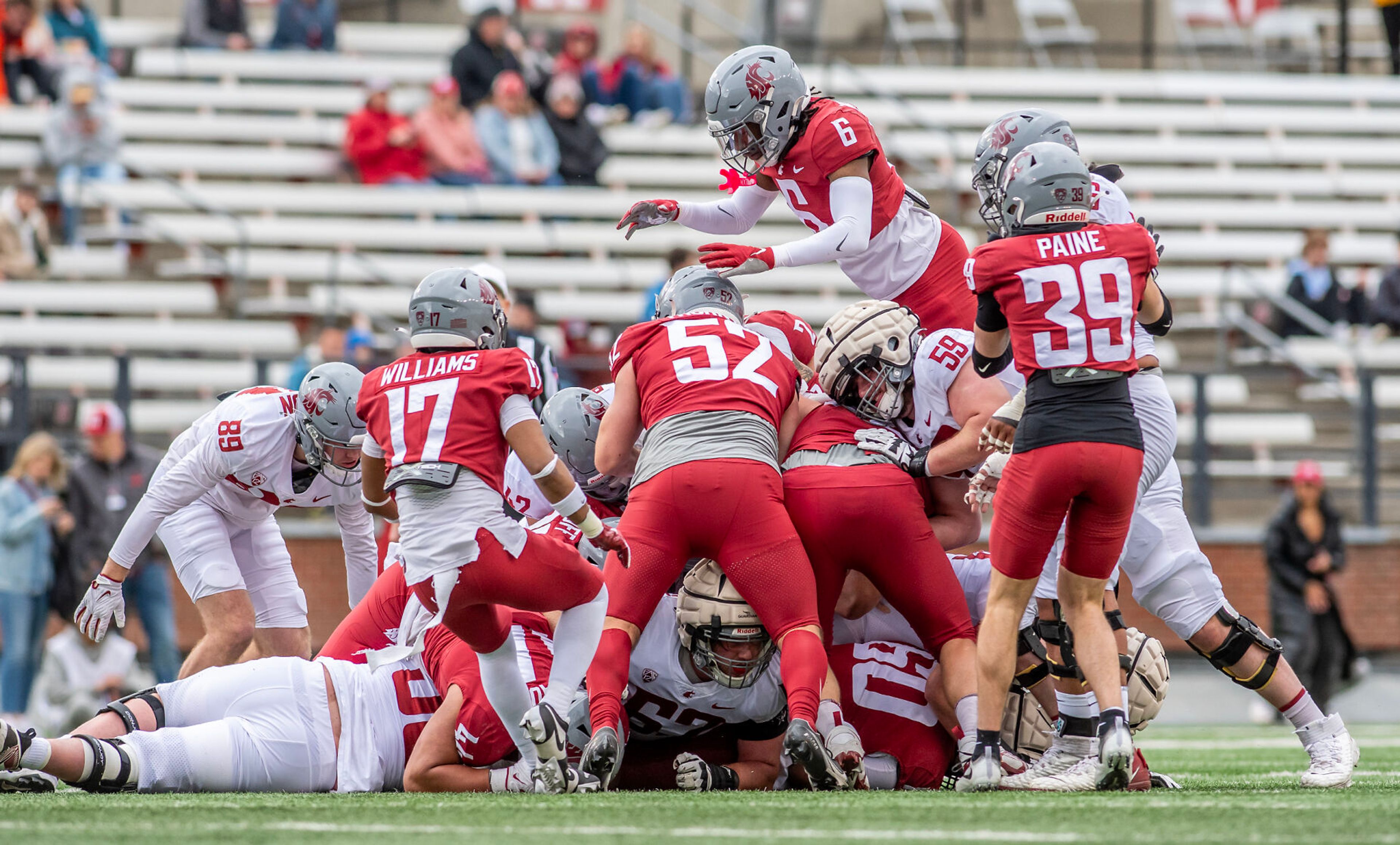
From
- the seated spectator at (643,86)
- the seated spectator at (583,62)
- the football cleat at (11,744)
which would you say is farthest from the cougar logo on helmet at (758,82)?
the seated spectator at (643,86)

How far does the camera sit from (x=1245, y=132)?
17000 millimetres

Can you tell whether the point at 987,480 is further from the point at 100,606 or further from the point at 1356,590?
the point at 1356,590

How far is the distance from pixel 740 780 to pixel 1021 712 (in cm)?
102

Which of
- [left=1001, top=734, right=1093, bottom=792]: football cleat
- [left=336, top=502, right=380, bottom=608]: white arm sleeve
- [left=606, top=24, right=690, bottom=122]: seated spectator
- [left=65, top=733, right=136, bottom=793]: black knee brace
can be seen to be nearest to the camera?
[left=65, top=733, right=136, bottom=793]: black knee brace

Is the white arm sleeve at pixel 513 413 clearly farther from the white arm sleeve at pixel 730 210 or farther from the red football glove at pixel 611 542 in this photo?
the white arm sleeve at pixel 730 210

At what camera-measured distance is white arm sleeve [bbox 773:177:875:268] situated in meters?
6.25

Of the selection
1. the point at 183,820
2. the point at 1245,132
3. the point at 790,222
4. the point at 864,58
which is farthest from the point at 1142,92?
the point at 183,820

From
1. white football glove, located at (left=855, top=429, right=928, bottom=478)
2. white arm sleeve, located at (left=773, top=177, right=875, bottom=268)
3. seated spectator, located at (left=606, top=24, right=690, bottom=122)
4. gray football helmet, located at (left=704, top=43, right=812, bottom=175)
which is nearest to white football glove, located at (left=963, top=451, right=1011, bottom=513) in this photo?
white football glove, located at (left=855, top=429, right=928, bottom=478)

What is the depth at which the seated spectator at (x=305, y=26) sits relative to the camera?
16.1 metres

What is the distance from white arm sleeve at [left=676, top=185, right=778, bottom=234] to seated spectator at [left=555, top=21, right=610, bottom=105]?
347 inches

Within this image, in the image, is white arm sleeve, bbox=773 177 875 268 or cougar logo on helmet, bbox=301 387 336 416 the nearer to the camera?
white arm sleeve, bbox=773 177 875 268

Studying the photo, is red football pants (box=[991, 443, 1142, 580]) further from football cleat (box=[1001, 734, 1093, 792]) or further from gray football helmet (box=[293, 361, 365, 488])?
gray football helmet (box=[293, 361, 365, 488])

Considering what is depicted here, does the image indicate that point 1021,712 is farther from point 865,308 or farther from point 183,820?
point 183,820

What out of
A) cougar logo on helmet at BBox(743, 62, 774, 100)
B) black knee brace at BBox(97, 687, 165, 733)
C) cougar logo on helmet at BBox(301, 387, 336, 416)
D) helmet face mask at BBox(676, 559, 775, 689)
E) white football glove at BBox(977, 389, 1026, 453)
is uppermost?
cougar logo on helmet at BBox(743, 62, 774, 100)
